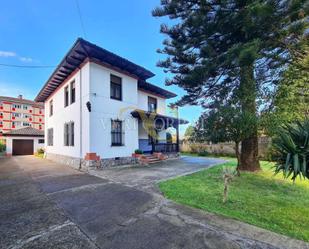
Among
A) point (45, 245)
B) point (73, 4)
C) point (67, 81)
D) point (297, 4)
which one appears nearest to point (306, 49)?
point (297, 4)

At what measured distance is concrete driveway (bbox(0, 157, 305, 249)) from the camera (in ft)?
8.66

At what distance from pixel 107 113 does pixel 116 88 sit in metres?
1.84

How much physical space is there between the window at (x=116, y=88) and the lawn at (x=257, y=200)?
22.4ft

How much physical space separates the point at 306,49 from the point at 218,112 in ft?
16.4

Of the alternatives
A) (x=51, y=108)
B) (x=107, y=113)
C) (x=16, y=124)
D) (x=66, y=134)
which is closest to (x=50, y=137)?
(x=51, y=108)

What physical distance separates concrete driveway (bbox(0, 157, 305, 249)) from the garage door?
2143 centimetres

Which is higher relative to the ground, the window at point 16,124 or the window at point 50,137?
the window at point 16,124

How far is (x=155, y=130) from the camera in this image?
1486cm

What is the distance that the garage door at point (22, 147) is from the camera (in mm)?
21984

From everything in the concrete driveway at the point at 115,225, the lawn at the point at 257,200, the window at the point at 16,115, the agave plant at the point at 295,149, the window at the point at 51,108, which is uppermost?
the window at the point at 16,115

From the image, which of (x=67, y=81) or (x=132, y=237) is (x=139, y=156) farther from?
(x=132, y=237)

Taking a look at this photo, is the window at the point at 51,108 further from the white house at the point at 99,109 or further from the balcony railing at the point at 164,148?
the balcony railing at the point at 164,148

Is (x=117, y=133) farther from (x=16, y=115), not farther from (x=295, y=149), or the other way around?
(x=16, y=115)

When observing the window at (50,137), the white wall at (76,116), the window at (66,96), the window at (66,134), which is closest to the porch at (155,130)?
the white wall at (76,116)
